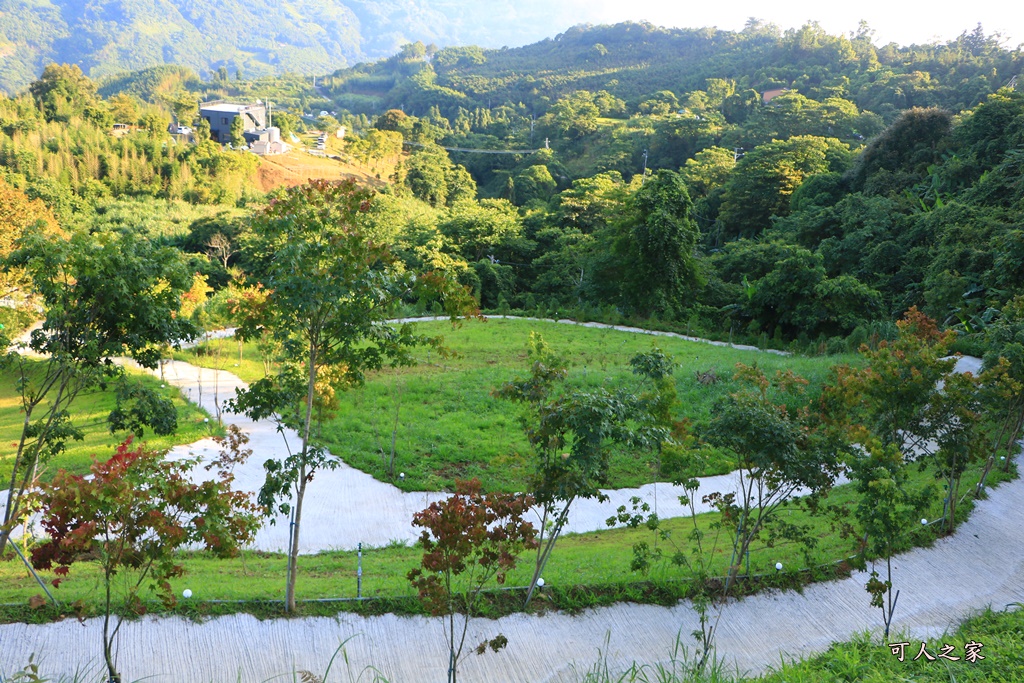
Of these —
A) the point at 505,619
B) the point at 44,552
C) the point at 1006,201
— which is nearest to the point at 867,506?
the point at 505,619

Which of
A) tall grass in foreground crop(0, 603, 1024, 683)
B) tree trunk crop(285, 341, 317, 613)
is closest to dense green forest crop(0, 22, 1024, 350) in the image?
tree trunk crop(285, 341, 317, 613)

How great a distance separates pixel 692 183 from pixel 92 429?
35.3 metres

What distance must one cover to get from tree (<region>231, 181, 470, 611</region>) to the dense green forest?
568 mm

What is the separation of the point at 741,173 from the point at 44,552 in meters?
36.2

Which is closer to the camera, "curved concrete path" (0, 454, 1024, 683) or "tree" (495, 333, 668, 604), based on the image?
"curved concrete path" (0, 454, 1024, 683)

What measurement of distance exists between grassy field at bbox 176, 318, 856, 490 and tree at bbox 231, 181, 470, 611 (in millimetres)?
2445

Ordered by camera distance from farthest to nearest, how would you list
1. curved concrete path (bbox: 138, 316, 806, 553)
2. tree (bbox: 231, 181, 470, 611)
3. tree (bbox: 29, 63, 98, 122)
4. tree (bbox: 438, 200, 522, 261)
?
tree (bbox: 29, 63, 98, 122), tree (bbox: 438, 200, 522, 261), curved concrete path (bbox: 138, 316, 806, 553), tree (bbox: 231, 181, 470, 611)

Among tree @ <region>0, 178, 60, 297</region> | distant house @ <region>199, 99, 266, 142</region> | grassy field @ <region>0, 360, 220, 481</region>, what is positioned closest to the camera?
grassy field @ <region>0, 360, 220, 481</region>

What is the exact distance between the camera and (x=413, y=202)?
49.1 meters

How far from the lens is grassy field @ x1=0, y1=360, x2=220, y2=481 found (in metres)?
11.5

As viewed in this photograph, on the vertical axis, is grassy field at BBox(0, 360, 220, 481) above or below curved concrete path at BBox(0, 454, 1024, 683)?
below

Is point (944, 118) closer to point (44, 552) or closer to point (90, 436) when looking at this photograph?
point (90, 436)

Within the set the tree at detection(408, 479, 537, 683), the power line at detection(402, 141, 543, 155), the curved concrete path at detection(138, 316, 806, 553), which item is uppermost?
the tree at detection(408, 479, 537, 683)

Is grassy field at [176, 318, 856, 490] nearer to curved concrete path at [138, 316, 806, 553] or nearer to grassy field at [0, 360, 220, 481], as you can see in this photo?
curved concrete path at [138, 316, 806, 553]
